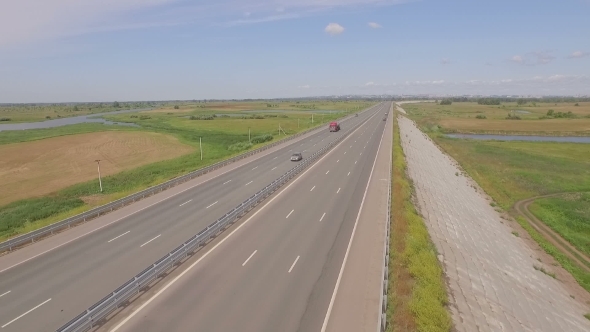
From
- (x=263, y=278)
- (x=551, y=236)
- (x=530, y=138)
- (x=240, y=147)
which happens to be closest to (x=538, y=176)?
(x=551, y=236)

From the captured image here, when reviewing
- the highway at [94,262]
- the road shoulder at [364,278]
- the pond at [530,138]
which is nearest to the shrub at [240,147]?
the highway at [94,262]

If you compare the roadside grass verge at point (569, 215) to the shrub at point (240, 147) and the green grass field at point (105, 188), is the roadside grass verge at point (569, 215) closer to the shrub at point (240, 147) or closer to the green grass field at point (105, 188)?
the green grass field at point (105, 188)

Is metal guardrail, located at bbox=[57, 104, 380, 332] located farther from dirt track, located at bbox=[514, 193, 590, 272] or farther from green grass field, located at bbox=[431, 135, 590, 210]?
green grass field, located at bbox=[431, 135, 590, 210]

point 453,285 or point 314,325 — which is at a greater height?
point 314,325

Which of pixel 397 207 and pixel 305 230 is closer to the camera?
pixel 305 230

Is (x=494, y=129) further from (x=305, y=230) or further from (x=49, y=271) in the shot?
(x=49, y=271)

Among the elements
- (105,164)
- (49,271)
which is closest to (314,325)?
(49,271)
